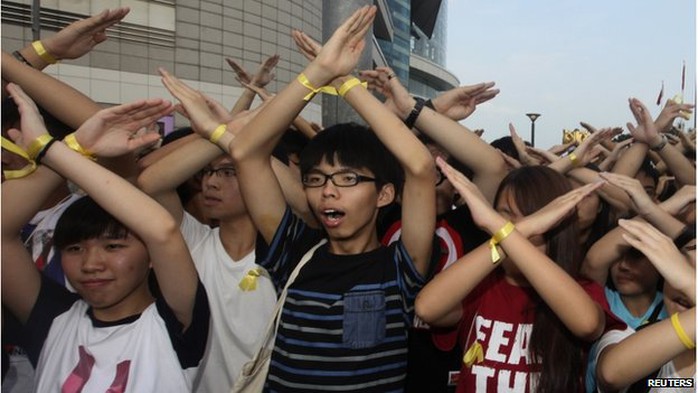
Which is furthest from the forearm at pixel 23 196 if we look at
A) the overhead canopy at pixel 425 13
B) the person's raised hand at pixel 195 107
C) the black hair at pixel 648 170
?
the overhead canopy at pixel 425 13

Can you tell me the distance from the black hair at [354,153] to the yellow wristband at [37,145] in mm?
910

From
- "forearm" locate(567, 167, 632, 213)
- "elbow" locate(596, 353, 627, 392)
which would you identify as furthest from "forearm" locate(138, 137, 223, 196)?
"forearm" locate(567, 167, 632, 213)

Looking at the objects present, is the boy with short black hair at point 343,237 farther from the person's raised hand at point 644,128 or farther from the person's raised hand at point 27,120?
the person's raised hand at point 644,128

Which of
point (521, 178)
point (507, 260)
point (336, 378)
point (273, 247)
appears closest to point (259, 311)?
point (273, 247)

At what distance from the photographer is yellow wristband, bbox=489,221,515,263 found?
6.15 ft

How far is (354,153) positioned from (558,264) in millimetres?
859

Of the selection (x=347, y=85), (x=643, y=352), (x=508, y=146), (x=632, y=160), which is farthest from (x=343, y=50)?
(x=632, y=160)

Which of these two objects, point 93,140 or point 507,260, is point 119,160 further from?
point 507,260

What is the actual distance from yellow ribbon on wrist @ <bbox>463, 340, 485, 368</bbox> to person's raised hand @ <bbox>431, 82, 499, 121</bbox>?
141cm

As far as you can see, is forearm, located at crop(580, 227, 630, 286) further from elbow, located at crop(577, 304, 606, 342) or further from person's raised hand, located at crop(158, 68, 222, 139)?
person's raised hand, located at crop(158, 68, 222, 139)

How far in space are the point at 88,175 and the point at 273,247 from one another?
0.69 meters

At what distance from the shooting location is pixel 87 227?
80.5 inches

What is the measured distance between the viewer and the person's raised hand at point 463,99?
308 centimetres

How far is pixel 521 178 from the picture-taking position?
87.2 inches
